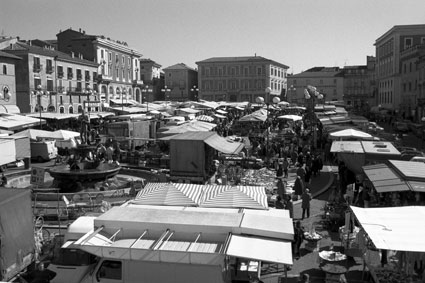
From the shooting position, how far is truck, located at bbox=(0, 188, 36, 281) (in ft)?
28.2

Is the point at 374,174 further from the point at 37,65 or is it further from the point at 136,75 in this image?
the point at 136,75

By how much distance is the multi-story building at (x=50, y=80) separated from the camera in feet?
158

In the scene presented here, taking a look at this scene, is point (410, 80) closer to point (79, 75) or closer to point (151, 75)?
point (79, 75)

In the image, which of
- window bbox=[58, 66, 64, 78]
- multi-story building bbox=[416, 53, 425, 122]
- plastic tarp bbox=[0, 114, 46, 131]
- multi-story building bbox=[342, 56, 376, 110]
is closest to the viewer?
plastic tarp bbox=[0, 114, 46, 131]

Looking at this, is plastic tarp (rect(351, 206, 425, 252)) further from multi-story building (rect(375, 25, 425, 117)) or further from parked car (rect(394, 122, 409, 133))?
multi-story building (rect(375, 25, 425, 117))

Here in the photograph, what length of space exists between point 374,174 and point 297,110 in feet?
156

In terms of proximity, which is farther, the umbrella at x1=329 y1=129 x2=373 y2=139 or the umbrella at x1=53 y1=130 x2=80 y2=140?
the umbrella at x1=53 y1=130 x2=80 y2=140

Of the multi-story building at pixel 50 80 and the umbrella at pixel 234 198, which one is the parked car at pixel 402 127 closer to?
the multi-story building at pixel 50 80

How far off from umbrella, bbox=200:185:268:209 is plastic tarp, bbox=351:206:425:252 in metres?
2.07

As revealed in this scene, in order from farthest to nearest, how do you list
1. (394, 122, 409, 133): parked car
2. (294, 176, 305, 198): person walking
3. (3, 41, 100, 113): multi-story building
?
(3, 41, 100, 113): multi-story building, (394, 122, 409, 133): parked car, (294, 176, 305, 198): person walking

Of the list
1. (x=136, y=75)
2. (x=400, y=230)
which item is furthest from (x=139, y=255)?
(x=136, y=75)

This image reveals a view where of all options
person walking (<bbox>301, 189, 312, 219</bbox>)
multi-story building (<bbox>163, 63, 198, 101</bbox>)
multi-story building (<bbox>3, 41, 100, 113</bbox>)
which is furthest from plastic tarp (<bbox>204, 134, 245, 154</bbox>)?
multi-story building (<bbox>163, 63, 198, 101</bbox>)

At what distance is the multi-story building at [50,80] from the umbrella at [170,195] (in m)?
33.2

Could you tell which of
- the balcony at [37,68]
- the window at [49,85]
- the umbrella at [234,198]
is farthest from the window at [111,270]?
the window at [49,85]
